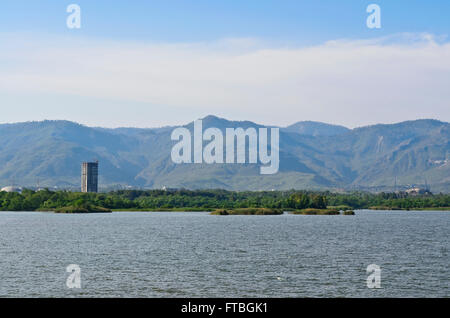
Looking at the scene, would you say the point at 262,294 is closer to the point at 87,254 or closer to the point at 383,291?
the point at 383,291

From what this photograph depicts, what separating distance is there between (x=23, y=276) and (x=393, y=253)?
4641 cm

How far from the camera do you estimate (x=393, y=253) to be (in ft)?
278
